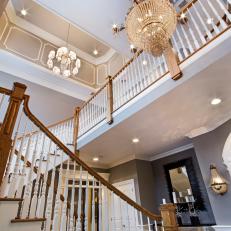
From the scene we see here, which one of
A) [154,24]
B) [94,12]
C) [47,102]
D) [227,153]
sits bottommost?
[227,153]

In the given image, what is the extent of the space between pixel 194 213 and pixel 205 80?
3470 mm

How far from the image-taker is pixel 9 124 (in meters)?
1.91

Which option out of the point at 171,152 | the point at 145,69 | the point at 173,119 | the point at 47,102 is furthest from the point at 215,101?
the point at 47,102

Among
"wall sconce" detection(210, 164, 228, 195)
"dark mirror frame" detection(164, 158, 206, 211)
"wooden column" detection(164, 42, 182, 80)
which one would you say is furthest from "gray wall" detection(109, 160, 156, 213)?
"wooden column" detection(164, 42, 182, 80)

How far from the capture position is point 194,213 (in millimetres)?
4531

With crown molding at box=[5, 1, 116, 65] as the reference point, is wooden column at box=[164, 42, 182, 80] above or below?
below

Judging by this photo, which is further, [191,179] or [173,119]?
[191,179]

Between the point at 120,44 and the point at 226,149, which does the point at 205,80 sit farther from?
the point at 120,44

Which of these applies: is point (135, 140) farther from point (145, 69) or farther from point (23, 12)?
point (23, 12)

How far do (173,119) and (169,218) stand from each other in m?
2.05

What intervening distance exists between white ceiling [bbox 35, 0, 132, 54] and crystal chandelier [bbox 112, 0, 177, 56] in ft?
7.13

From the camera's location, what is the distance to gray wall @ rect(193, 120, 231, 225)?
139 inches

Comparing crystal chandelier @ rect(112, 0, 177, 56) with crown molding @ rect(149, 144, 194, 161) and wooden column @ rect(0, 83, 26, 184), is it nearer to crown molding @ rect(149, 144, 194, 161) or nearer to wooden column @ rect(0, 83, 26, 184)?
wooden column @ rect(0, 83, 26, 184)

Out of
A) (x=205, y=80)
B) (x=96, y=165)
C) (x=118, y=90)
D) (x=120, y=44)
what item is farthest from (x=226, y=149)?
(x=96, y=165)
